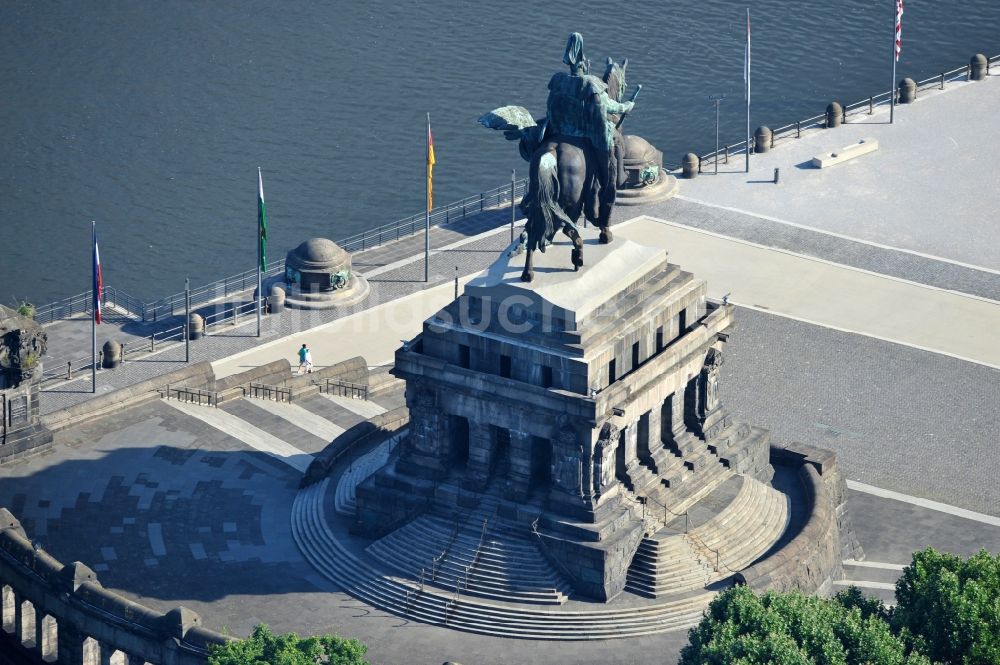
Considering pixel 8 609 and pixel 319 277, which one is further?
pixel 319 277

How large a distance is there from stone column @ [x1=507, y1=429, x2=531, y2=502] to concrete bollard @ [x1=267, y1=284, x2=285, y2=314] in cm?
4146

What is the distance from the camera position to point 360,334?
157875 mm

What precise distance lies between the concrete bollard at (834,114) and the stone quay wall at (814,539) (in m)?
61.6

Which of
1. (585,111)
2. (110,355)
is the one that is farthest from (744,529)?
(110,355)

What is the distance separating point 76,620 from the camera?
121750mm

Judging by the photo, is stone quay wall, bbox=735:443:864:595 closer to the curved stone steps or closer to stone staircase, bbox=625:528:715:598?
stone staircase, bbox=625:528:715:598

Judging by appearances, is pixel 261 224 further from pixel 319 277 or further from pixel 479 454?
pixel 479 454

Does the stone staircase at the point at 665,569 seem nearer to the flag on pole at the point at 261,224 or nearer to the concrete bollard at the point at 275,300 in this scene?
the flag on pole at the point at 261,224

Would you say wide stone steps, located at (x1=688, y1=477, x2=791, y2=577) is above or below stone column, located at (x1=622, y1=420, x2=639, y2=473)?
below

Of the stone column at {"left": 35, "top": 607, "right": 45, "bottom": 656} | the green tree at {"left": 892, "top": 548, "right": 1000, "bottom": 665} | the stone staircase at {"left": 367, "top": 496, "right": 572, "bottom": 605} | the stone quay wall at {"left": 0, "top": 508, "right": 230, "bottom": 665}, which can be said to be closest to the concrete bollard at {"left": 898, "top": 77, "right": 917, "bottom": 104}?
the stone staircase at {"left": 367, "top": 496, "right": 572, "bottom": 605}

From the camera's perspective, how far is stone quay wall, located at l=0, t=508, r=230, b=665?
384ft

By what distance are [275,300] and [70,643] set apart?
41.8m

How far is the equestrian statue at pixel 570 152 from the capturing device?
4771 inches

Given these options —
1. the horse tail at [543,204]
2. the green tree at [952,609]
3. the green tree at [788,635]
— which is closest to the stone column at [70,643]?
the horse tail at [543,204]
